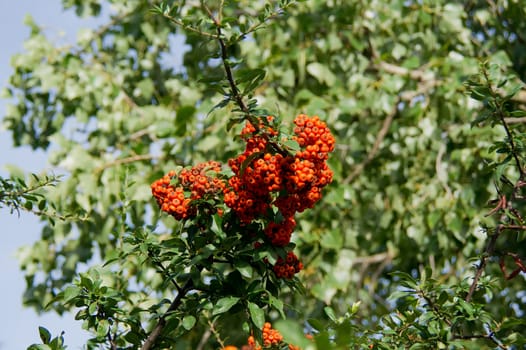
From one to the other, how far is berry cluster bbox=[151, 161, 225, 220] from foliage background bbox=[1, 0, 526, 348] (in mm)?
1548

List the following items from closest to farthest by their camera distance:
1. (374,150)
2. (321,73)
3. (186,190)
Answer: (186,190) → (321,73) → (374,150)

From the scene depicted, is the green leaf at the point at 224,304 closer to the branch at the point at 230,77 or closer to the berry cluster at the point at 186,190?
the berry cluster at the point at 186,190

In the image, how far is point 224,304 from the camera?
123 cm

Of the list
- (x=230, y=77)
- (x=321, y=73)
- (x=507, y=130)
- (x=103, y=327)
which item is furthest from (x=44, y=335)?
(x=321, y=73)

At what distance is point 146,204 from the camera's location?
314 cm

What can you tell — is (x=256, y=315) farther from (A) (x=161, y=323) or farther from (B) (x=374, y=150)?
(B) (x=374, y=150)

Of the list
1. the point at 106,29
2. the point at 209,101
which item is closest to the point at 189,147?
the point at 209,101

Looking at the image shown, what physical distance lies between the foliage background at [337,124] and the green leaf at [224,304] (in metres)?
1.63

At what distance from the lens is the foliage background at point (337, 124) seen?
2.97 metres

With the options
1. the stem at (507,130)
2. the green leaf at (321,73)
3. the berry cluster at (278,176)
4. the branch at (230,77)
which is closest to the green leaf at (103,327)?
the berry cluster at (278,176)

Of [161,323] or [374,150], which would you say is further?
[374,150]

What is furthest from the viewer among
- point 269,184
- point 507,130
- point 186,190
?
point 507,130

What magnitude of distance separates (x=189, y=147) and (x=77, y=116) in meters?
0.68

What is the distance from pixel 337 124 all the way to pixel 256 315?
1978mm
